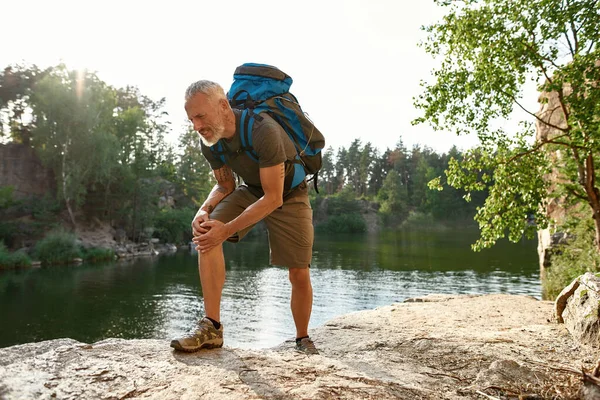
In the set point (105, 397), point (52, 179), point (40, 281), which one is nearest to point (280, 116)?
point (105, 397)

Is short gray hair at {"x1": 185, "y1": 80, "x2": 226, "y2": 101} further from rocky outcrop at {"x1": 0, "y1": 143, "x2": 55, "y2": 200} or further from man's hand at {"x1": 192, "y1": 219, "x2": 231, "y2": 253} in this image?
rocky outcrop at {"x1": 0, "y1": 143, "x2": 55, "y2": 200}

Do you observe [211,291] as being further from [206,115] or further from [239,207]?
[206,115]

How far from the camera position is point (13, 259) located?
25.2 metres

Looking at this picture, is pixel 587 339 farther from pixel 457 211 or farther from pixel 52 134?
pixel 457 211

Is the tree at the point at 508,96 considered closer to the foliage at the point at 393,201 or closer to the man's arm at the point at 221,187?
the man's arm at the point at 221,187

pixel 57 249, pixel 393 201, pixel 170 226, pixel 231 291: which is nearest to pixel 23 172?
pixel 170 226

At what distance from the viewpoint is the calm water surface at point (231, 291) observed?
43.9 feet

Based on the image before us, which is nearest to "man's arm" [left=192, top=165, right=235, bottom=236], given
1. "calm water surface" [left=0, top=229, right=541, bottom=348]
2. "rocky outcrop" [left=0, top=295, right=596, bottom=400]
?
Answer: "rocky outcrop" [left=0, top=295, right=596, bottom=400]

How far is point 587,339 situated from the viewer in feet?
12.2

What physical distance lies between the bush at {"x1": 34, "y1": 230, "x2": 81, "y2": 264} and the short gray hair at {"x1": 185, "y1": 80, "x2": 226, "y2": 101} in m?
27.5

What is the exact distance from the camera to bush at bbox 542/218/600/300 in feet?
29.1

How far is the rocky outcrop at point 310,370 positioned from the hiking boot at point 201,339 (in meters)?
0.05

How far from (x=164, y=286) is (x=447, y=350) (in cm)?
1829

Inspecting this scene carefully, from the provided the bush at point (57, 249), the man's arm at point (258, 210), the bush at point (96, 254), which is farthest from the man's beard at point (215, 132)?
the bush at point (96, 254)
